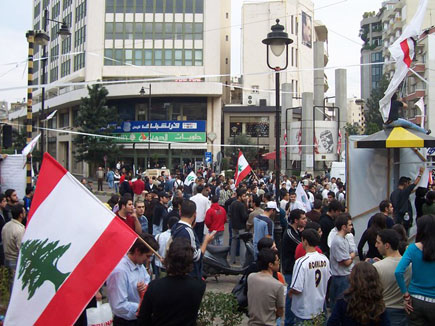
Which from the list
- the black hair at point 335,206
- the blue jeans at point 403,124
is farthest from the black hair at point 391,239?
the blue jeans at point 403,124

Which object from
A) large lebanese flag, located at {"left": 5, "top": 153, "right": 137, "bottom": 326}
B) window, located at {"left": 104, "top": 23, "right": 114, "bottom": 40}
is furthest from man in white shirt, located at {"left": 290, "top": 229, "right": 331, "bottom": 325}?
window, located at {"left": 104, "top": 23, "right": 114, "bottom": 40}

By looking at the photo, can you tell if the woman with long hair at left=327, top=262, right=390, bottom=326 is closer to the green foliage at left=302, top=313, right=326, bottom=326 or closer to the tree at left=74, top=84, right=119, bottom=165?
the green foliage at left=302, top=313, right=326, bottom=326

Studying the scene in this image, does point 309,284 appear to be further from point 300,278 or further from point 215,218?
point 215,218

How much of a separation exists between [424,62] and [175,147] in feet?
89.2

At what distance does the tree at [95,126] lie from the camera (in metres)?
45.7

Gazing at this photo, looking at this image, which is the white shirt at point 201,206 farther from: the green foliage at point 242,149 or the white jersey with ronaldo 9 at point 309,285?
the green foliage at point 242,149

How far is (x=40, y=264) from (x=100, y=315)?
0.99 metres

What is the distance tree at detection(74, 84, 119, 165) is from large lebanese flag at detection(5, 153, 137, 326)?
42.3 meters

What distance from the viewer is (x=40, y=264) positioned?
3955mm

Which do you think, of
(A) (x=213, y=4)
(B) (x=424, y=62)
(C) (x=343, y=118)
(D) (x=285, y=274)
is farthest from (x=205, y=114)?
(D) (x=285, y=274)

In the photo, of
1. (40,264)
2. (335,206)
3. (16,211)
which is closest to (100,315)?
(40,264)

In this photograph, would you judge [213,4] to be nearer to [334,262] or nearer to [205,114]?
[205,114]

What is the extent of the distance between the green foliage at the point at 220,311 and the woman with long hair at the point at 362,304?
1.78 metres

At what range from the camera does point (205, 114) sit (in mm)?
52125
